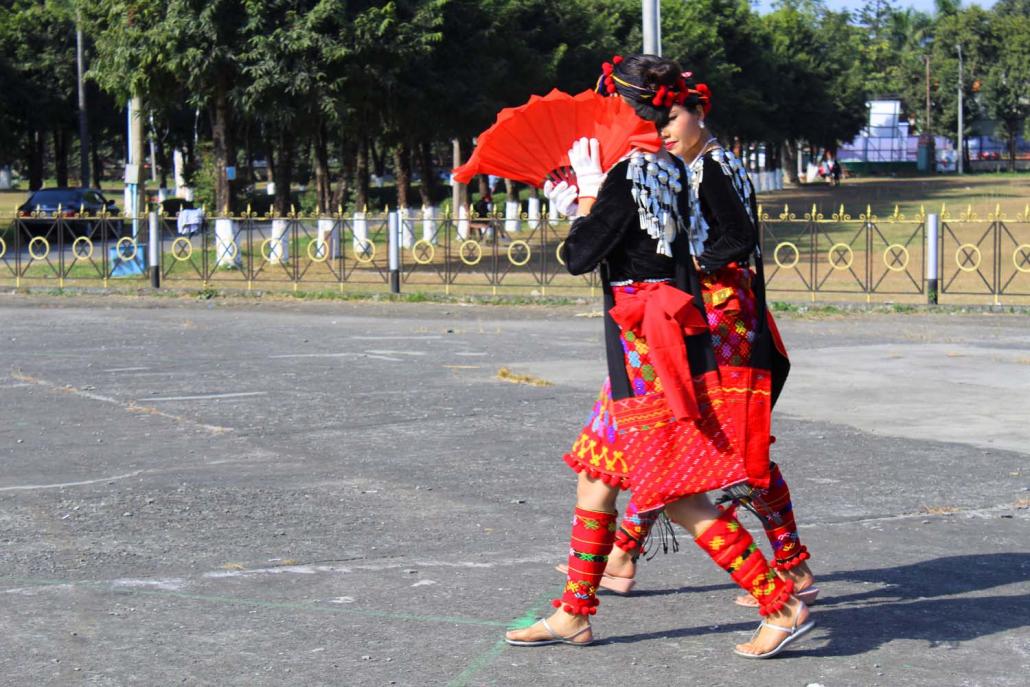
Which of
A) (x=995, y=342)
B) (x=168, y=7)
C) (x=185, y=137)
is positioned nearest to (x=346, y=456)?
(x=995, y=342)

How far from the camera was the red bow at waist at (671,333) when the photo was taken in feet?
13.8

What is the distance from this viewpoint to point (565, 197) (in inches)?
177

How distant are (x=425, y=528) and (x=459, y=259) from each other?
1665cm

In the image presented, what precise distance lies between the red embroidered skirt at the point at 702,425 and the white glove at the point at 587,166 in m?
0.32

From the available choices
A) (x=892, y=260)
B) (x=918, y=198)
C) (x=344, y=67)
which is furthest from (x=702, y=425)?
(x=918, y=198)

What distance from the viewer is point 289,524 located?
6328 millimetres

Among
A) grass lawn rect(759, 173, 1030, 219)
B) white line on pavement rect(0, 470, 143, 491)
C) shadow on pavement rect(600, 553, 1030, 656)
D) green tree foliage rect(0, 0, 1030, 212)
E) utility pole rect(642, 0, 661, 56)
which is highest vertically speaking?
green tree foliage rect(0, 0, 1030, 212)

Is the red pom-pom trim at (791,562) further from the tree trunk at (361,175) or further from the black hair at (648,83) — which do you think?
the tree trunk at (361,175)

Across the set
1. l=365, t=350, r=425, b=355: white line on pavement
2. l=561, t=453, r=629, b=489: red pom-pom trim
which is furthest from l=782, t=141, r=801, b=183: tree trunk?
l=561, t=453, r=629, b=489: red pom-pom trim

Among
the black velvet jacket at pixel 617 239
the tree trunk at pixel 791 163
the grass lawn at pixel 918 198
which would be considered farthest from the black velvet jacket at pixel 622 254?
the tree trunk at pixel 791 163

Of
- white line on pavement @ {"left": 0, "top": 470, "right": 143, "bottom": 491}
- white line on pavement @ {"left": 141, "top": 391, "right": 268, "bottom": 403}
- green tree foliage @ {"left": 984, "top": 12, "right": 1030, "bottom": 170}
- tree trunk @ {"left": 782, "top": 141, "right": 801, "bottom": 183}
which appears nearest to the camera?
white line on pavement @ {"left": 0, "top": 470, "right": 143, "bottom": 491}

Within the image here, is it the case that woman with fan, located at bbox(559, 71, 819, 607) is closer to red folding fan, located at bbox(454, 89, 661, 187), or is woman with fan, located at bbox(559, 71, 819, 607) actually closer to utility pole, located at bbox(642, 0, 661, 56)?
red folding fan, located at bbox(454, 89, 661, 187)

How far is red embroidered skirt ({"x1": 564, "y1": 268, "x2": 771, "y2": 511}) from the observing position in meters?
4.27

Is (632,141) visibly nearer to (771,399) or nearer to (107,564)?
(771,399)
